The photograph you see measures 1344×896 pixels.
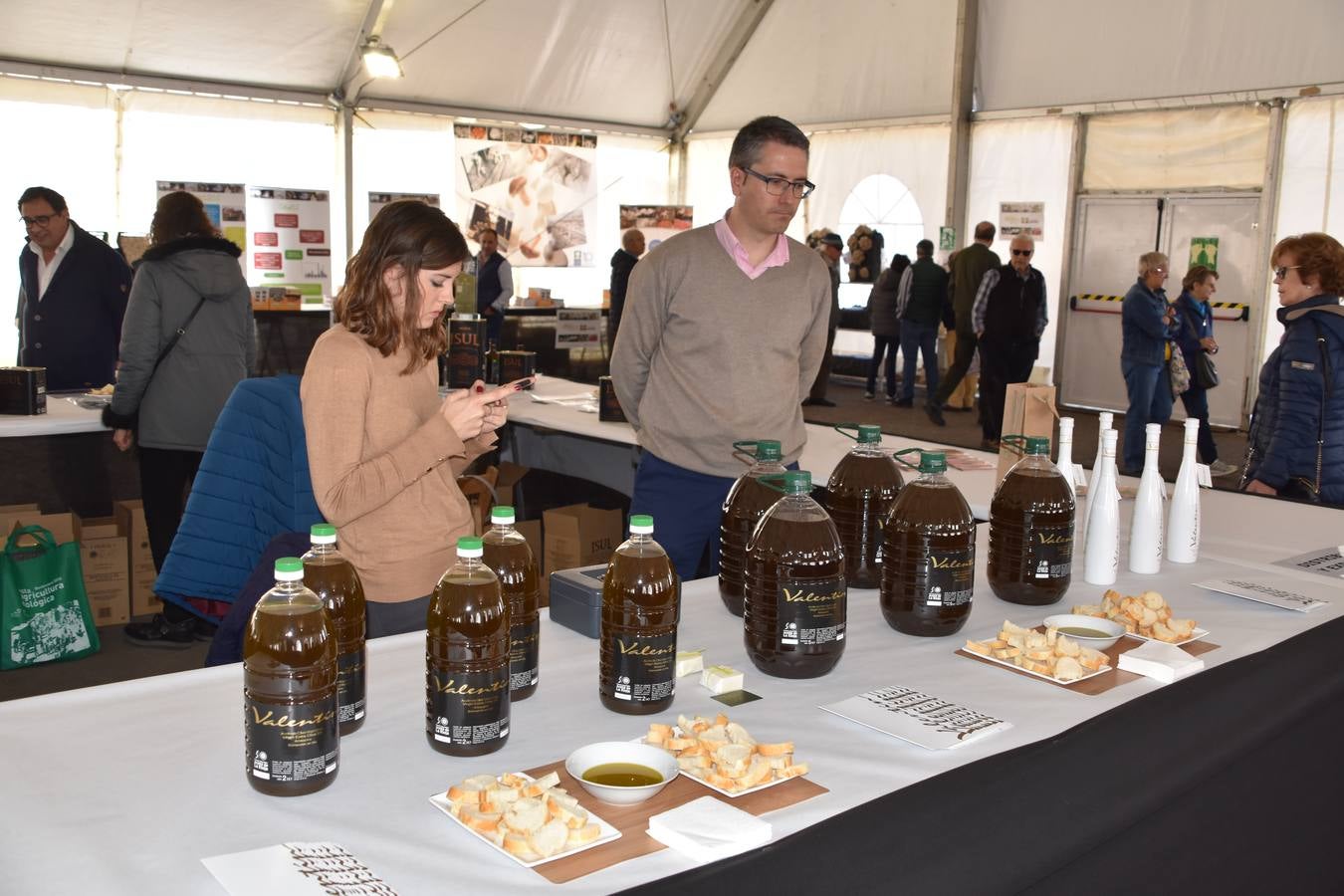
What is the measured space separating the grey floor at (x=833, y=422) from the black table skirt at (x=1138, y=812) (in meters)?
1.95

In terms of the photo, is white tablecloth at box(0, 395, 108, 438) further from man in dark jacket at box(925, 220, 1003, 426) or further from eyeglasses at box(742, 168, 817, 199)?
man in dark jacket at box(925, 220, 1003, 426)

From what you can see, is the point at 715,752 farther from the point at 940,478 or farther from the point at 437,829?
the point at 940,478

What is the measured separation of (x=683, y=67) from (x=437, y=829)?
11.6 meters

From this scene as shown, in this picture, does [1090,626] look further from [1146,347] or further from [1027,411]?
[1146,347]

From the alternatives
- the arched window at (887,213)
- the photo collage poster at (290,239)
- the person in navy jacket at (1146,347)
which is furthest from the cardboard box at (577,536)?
the arched window at (887,213)

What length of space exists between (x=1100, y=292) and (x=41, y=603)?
27.3ft

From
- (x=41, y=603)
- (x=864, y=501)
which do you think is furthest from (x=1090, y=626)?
(x=41, y=603)

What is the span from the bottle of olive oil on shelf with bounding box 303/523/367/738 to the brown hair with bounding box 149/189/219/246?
9.27 ft

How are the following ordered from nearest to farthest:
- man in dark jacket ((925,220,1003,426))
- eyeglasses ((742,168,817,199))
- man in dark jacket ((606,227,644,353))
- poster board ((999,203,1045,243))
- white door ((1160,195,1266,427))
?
1. eyeglasses ((742,168,817,199))
2. man in dark jacket ((925,220,1003,426))
3. white door ((1160,195,1266,427))
4. man in dark jacket ((606,227,644,353))
5. poster board ((999,203,1045,243))

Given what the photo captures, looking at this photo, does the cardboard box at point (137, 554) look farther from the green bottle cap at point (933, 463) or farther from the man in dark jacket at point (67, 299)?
the green bottle cap at point (933, 463)

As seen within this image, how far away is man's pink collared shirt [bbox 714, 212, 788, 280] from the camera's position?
2.43 meters

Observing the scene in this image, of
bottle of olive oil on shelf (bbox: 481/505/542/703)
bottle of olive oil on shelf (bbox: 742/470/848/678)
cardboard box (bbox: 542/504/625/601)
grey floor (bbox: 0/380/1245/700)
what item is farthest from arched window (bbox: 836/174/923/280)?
bottle of olive oil on shelf (bbox: 481/505/542/703)

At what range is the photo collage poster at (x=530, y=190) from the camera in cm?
1105

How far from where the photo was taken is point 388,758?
119 centimetres
